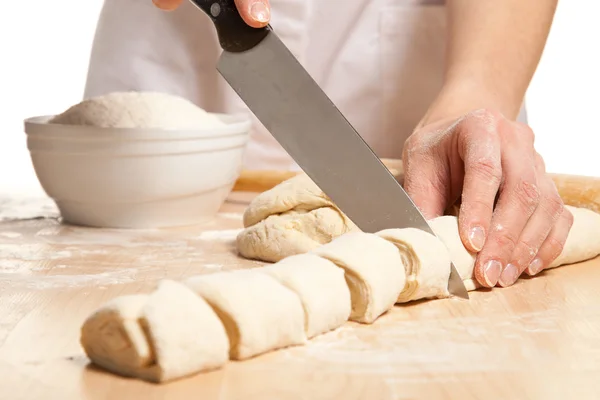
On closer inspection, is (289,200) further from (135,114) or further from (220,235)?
(135,114)

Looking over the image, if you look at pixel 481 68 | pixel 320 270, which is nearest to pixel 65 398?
pixel 320 270

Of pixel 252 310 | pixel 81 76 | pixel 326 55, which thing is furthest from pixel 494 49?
pixel 81 76

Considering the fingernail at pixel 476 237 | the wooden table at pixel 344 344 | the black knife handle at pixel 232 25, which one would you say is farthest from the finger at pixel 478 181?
the black knife handle at pixel 232 25

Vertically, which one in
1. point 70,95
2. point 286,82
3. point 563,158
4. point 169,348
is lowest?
point 563,158

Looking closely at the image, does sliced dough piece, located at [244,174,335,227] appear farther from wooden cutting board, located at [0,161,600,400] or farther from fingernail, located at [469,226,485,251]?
fingernail, located at [469,226,485,251]

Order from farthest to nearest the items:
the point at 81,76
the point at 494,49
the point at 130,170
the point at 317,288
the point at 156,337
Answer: the point at 81,76 → the point at 494,49 → the point at 130,170 → the point at 317,288 → the point at 156,337

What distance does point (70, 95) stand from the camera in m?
3.75

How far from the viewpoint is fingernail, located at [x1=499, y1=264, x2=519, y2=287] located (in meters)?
1.50

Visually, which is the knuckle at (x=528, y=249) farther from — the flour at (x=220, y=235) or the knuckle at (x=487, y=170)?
the flour at (x=220, y=235)

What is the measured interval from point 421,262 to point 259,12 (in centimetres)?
53

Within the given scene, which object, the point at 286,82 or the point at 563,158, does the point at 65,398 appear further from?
the point at 563,158

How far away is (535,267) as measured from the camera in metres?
1.56

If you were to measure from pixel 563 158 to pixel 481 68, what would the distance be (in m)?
1.67

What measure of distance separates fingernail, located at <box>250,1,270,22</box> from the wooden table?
510mm
